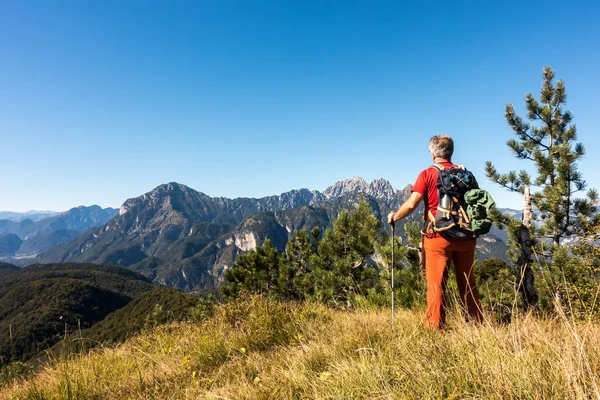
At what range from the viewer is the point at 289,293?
15.2 meters

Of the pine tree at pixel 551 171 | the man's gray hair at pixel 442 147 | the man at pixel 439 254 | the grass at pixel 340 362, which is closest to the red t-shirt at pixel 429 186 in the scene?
the man at pixel 439 254

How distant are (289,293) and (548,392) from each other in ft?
46.6

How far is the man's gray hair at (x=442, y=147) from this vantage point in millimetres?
4266

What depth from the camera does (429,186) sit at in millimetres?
4148

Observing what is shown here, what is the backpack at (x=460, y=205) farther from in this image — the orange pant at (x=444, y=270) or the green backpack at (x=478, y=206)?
the orange pant at (x=444, y=270)

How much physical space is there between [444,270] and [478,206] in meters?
0.96

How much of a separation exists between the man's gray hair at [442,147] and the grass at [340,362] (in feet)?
7.44

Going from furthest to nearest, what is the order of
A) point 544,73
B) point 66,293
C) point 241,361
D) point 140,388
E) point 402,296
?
point 66,293
point 544,73
point 402,296
point 241,361
point 140,388

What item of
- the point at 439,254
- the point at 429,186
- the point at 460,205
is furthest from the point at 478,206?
the point at 439,254

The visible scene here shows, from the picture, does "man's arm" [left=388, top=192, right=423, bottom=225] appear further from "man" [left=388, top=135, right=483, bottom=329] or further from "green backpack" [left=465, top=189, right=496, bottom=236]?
"green backpack" [left=465, top=189, right=496, bottom=236]

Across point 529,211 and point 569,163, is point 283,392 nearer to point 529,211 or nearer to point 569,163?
point 529,211

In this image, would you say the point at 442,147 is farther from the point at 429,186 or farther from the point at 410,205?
the point at 410,205

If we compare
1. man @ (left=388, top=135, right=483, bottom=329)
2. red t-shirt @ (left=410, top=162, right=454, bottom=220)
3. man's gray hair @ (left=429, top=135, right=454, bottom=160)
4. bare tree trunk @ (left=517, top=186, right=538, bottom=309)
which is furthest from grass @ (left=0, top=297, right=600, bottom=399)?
man's gray hair @ (left=429, top=135, right=454, bottom=160)

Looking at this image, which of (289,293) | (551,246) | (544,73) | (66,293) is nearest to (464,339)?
(551,246)
